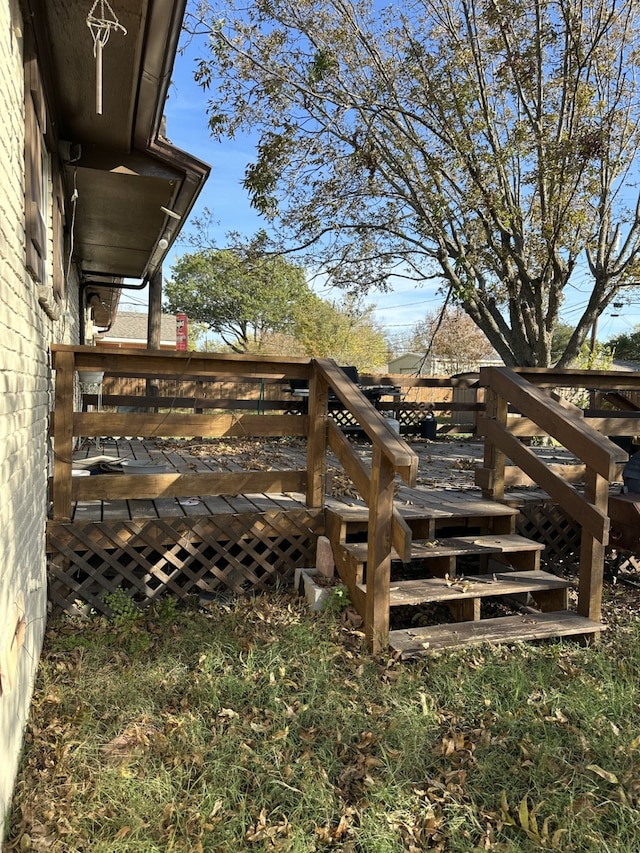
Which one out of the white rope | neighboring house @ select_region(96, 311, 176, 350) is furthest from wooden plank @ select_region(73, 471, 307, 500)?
neighboring house @ select_region(96, 311, 176, 350)

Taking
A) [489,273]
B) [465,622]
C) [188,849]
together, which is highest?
[489,273]

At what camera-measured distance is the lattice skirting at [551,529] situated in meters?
4.66

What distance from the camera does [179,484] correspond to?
12.9 ft

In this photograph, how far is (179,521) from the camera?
390cm

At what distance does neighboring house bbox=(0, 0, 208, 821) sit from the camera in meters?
2.27

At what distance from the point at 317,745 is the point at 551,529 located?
2.91m

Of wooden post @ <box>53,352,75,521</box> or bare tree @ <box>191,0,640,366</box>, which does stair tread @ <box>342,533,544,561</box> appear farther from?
bare tree @ <box>191,0,640,366</box>

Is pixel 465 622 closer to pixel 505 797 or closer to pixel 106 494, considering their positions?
pixel 505 797

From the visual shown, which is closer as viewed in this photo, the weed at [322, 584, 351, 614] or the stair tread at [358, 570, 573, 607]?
the stair tread at [358, 570, 573, 607]

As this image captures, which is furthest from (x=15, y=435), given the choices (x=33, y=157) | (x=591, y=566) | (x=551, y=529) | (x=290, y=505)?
(x=551, y=529)

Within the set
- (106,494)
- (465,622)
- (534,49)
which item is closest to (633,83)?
(534,49)

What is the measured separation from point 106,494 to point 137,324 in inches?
1273

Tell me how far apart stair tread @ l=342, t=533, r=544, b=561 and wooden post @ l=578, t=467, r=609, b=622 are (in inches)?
14.8

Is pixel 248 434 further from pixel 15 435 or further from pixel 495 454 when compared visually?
pixel 495 454
